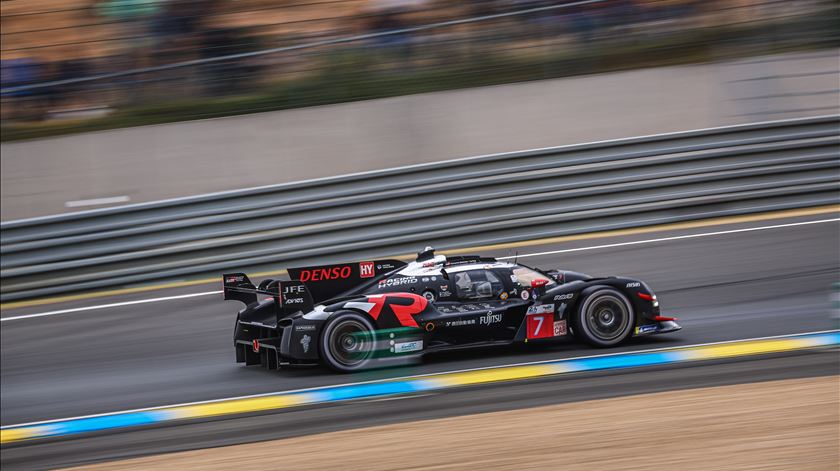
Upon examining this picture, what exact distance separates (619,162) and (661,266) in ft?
6.91

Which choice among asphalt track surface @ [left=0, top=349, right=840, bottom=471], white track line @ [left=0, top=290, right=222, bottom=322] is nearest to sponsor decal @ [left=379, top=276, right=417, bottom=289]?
asphalt track surface @ [left=0, top=349, right=840, bottom=471]

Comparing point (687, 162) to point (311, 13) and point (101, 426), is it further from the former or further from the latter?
point (101, 426)

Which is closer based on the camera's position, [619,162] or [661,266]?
[661,266]

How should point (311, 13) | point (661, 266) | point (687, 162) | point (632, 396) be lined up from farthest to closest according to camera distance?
point (311, 13)
point (687, 162)
point (661, 266)
point (632, 396)

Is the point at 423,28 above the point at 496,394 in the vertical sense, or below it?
above

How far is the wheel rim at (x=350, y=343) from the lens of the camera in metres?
8.64

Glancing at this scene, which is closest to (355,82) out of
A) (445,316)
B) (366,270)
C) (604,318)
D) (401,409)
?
(366,270)

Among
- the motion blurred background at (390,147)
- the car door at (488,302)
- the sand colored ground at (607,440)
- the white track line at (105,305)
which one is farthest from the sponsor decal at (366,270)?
the white track line at (105,305)

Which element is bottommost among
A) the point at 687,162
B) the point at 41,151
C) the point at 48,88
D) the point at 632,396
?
the point at 632,396

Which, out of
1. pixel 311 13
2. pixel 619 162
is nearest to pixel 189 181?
pixel 311 13

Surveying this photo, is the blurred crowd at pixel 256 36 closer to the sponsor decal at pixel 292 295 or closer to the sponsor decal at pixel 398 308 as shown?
the sponsor decal at pixel 292 295

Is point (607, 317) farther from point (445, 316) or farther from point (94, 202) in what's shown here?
point (94, 202)

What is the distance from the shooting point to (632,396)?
286 inches

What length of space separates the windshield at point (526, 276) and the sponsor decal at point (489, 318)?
0.41 metres
